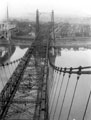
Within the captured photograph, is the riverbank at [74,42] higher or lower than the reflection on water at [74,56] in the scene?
higher

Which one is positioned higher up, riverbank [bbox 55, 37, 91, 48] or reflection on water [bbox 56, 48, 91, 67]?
riverbank [bbox 55, 37, 91, 48]

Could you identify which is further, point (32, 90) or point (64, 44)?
point (64, 44)

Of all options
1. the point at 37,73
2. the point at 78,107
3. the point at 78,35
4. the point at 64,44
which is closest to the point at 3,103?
the point at 78,107

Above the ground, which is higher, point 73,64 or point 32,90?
point 32,90

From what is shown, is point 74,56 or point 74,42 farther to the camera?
point 74,42

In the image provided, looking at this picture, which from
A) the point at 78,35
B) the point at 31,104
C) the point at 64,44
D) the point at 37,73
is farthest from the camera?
the point at 78,35

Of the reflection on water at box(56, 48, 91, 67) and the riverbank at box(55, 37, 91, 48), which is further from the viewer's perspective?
the riverbank at box(55, 37, 91, 48)

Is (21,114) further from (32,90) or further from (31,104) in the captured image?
(32,90)

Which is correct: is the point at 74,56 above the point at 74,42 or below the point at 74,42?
below

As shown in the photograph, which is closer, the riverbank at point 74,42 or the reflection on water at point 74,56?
the reflection on water at point 74,56

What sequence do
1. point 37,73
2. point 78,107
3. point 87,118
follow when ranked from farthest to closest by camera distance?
point 37,73
point 78,107
point 87,118
